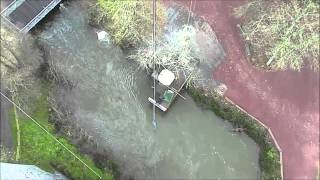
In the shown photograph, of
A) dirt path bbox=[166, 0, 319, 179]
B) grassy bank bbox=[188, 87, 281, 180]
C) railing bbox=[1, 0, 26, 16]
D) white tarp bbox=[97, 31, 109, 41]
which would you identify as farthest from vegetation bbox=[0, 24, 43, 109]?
dirt path bbox=[166, 0, 319, 179]

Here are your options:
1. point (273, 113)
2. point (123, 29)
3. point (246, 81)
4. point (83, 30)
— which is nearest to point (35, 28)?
point (83, 30)

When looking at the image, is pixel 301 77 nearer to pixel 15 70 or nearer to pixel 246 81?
pixel 246 81

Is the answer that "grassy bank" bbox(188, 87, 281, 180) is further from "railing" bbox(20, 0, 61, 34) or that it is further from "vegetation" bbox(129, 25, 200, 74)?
"railing" bbox(20, 0, 61, 34)

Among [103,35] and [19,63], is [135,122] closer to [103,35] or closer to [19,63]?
[103,35]

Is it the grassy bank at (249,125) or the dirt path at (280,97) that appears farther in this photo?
the dirt path at (280,97)

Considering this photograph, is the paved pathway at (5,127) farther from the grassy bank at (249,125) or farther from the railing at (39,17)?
the grassy bank at (249,125)

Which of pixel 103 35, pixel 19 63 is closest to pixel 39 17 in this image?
pixel 19 63

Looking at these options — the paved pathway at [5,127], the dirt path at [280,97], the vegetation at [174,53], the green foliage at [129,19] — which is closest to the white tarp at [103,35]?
the green foliage at [129,19]
